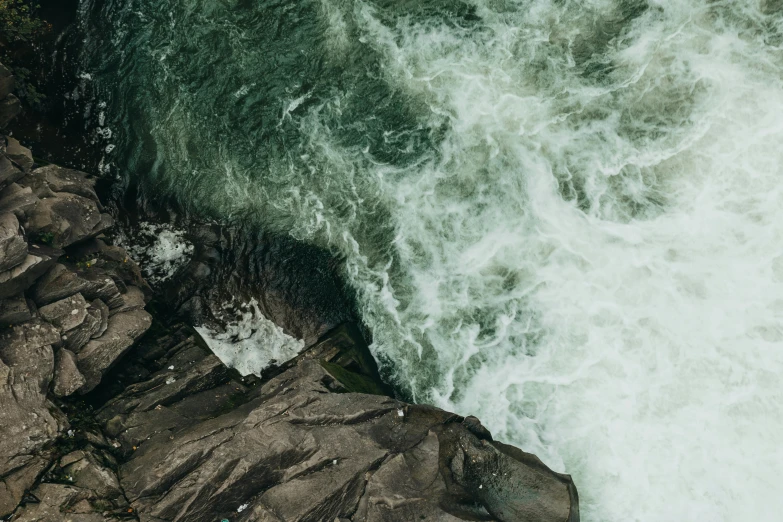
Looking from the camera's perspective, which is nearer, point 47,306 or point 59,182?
point 47,306

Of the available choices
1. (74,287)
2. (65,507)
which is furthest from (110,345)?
(65,507)

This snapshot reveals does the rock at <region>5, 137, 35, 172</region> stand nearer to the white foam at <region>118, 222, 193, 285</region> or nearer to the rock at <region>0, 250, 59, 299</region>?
the rock at <region>0, 250, 59, 299</region>

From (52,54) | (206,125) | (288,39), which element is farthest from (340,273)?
(52,54)

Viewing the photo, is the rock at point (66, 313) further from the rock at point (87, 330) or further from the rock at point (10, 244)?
the rock at point (10, 244)

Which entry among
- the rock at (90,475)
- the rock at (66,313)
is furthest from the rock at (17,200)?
the rock at (90,475)

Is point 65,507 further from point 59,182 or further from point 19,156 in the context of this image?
point 19,156

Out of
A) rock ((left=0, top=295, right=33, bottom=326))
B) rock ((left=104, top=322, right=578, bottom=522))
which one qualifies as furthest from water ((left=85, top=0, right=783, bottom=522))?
rock ((left=0, top=295, right=33, bottom=326))
